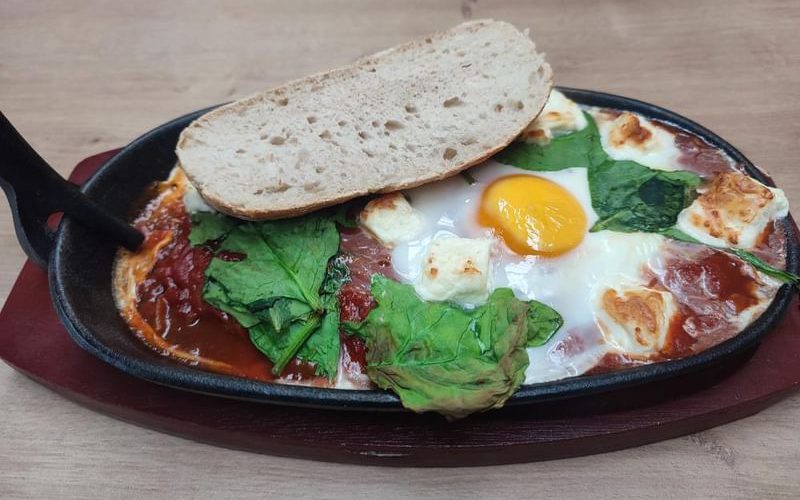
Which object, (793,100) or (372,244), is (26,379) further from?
(793,100)

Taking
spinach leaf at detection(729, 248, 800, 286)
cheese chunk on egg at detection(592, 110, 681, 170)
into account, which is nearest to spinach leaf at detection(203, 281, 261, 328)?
cheese chunk on egg at detection(592, 110, 681, 170)

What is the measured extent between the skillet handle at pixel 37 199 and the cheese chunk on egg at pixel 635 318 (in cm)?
136

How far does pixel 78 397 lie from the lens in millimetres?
1575

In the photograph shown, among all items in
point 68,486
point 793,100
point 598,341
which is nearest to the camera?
point 598,341

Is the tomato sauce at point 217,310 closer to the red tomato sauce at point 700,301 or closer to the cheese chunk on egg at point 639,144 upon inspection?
the red tomato sauce at point 700,301

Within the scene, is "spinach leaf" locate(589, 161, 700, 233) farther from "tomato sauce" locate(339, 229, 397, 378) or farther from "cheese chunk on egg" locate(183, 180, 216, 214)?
"cheese chunk on egg" locate(183, 180, 216, 214)

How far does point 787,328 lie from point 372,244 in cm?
114

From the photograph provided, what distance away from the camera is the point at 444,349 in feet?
4.54

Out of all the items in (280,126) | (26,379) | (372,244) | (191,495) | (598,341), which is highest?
(280,126)

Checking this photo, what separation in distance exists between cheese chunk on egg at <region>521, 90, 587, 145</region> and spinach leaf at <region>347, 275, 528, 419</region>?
594mm

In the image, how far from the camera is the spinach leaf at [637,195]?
161 centimetres

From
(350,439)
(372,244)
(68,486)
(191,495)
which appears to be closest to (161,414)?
(191,495)

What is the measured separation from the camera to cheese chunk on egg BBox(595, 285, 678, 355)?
4.56 feet

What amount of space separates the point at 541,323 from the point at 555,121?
0.75 m
